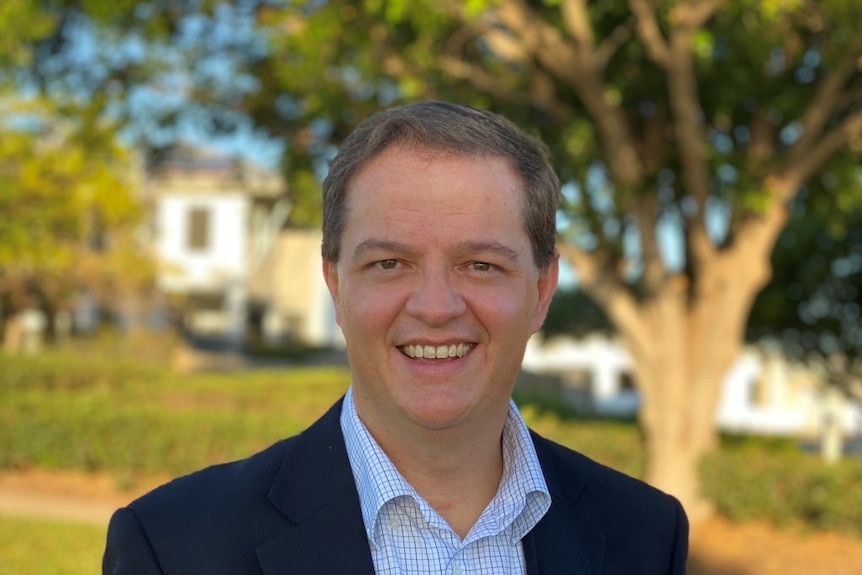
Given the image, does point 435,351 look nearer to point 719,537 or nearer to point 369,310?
point 369,310

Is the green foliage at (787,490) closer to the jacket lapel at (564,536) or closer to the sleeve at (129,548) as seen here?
the jacket lapel at (564,536)

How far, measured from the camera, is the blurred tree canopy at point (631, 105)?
430 inches

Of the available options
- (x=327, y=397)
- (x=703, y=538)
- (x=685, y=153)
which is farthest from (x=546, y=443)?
(x=327, y=397)

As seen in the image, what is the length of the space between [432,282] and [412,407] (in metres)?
0.23

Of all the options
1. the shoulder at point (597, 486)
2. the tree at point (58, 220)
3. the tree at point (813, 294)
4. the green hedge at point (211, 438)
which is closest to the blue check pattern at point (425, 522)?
the shoulder at point (597, 486)

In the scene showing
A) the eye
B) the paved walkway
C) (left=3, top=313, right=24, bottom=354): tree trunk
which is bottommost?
the paved walkway

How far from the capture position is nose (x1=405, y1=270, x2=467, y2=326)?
207cm

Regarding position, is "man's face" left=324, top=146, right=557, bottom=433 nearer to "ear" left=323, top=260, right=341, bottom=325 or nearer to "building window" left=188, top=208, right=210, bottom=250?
"ear" left=323, top=260, right=341, bottom=325

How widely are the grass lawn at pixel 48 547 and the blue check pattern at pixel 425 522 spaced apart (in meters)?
7.50

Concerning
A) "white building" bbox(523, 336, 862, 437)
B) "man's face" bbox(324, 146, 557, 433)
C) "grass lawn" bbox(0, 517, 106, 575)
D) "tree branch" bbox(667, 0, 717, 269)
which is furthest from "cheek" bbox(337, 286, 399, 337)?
"white building" bbox(523, 336, 862, 437)

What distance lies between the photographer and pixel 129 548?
204cm

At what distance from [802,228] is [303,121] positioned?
6.83 m


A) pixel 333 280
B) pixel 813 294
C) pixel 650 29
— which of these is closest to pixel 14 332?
pixel 813 294

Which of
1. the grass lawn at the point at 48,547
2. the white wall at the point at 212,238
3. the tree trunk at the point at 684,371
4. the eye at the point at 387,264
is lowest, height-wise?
the grass lawn at the point at 48,547
